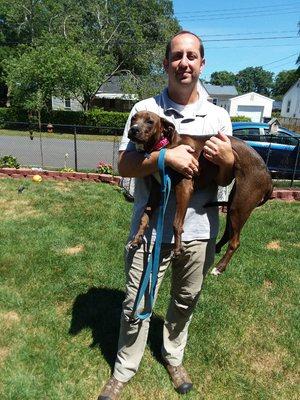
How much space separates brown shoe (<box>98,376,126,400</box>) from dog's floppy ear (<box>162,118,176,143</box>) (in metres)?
1.80

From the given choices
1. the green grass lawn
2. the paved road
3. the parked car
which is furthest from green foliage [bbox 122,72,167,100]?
the green grass lawn

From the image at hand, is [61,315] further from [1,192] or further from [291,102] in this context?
[291,102]

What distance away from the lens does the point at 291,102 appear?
4938cm

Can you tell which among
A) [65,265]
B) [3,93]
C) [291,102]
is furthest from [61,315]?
[291,102]

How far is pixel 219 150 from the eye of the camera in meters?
2.28

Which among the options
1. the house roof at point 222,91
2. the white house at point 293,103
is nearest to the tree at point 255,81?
the house roof at point 222,91

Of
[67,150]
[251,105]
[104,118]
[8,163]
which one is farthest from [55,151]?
[251,105]

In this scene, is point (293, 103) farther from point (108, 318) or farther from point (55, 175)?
point (108, 318)

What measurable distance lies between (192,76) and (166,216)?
2.86ft

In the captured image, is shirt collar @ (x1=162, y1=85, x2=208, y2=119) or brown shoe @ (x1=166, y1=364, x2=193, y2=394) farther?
brown shoe @ (x1=166, y1=364, x2=193, y2=394)

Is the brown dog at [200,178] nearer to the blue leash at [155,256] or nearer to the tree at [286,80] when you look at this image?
the blue leash at [155,256]

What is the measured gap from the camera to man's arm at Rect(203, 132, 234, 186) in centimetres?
228

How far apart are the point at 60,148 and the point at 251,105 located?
44839 millimetres

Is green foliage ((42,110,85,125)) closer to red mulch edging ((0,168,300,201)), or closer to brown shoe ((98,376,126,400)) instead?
red mulch edging ((0,168,300,201))
